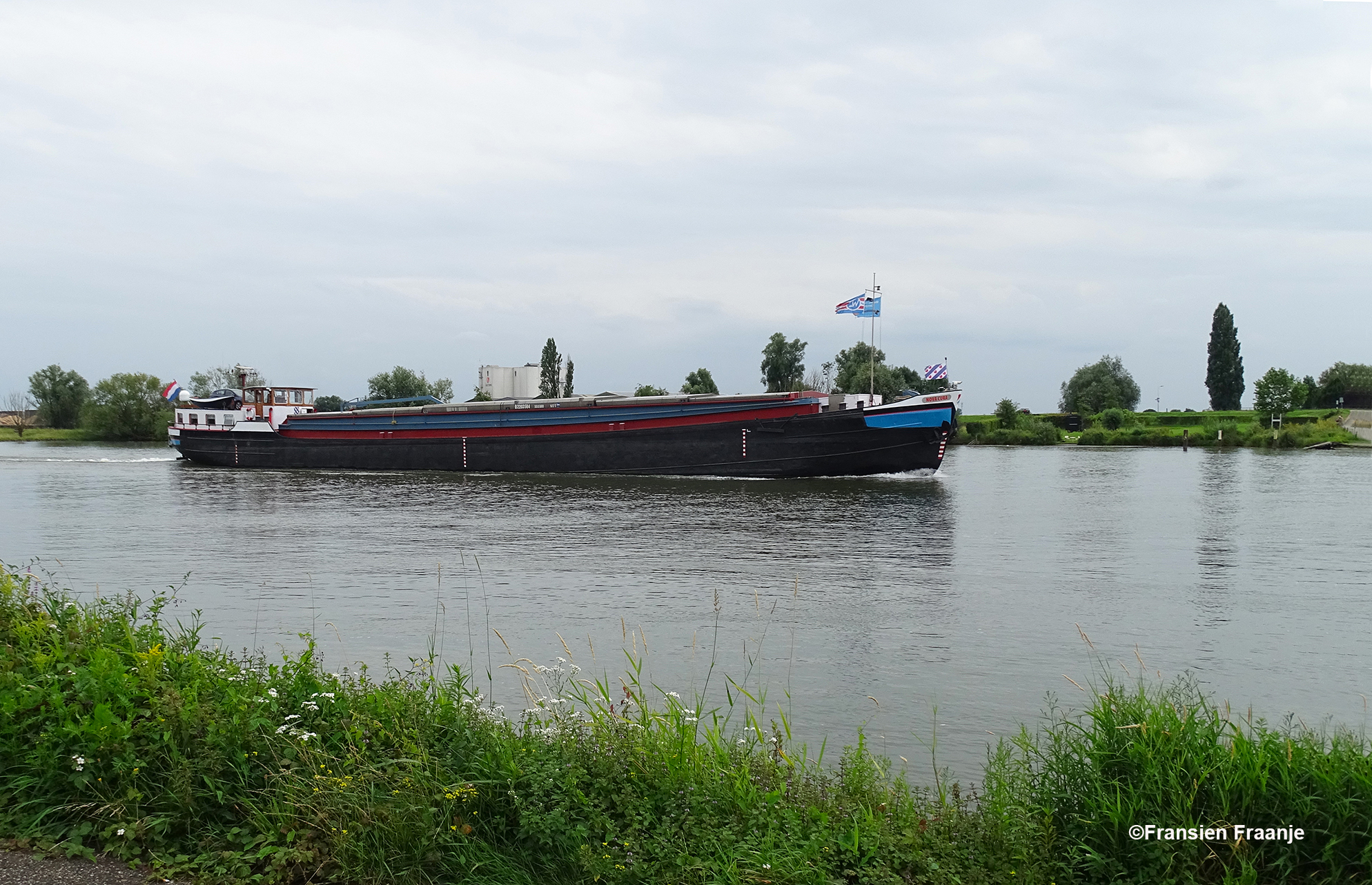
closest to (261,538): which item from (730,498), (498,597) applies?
(498,597)

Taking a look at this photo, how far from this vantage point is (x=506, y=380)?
9069 cm

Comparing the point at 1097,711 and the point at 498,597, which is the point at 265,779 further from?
the point at 498,597

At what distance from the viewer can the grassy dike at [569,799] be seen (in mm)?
3955

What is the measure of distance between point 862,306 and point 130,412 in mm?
77299

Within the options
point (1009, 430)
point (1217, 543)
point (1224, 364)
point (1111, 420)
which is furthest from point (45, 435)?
point (1224, 364)

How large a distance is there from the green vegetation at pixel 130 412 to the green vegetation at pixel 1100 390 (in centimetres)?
9588

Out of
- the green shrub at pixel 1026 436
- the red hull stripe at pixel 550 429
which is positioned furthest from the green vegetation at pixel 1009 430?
the red hull stripe at pixel 550 429

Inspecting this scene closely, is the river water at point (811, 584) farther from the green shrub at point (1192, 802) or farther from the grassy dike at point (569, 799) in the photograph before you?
the grassy dike at point (569, 799)

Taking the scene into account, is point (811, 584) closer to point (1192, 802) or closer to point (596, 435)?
point (1192, 802)

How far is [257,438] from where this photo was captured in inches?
1852

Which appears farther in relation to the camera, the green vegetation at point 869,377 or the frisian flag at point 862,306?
the green vegetation at point 869,377

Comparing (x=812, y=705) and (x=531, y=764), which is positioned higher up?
(x=531, y=764)

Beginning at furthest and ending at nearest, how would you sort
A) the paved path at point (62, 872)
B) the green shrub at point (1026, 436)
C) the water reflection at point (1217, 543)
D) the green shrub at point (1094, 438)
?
the green shrub at point (1026, 436)
the green shrub at point (1094, 438)
the water reflection at point (1217, 543)
the paved path at point (62, 872)

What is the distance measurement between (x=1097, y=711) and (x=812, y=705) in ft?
11.3
